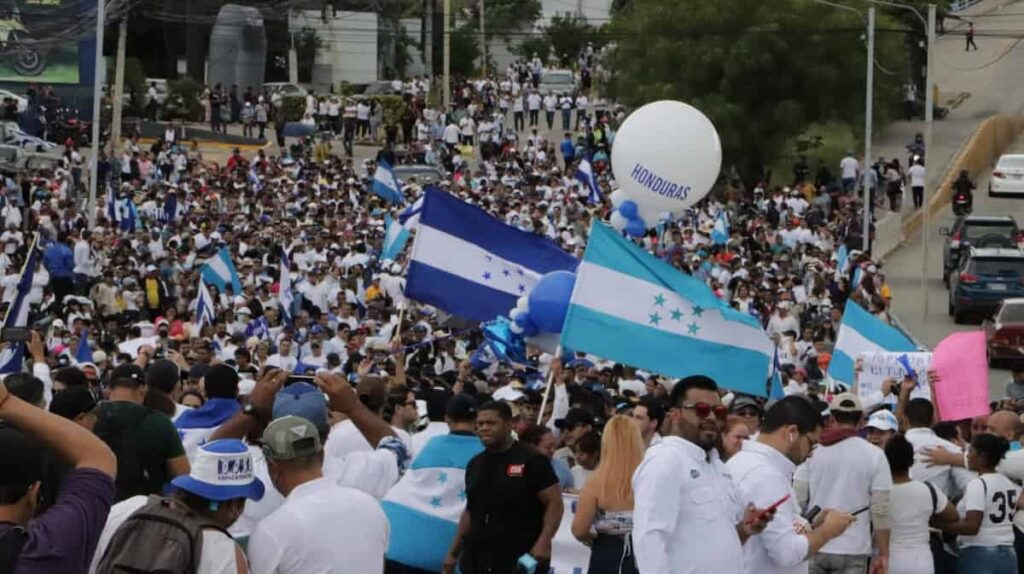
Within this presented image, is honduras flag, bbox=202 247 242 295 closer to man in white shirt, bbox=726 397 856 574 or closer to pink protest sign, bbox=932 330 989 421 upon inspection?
pink protest sign, bbox=932 330 989 421


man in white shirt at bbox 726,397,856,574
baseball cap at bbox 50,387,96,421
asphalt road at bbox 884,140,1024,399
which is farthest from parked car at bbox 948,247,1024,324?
baseball cap at bbox 50,387,96,421

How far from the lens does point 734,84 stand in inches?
1986

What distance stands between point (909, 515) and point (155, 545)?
15.0 ft

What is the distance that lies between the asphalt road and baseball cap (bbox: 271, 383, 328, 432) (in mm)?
20414

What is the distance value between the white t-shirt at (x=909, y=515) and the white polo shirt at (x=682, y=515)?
7.33ft

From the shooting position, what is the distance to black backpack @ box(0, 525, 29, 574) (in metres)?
5.48

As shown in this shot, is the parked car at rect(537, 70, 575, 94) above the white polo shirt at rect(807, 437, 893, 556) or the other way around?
above

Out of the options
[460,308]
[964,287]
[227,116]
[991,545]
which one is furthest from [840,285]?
[227,116]

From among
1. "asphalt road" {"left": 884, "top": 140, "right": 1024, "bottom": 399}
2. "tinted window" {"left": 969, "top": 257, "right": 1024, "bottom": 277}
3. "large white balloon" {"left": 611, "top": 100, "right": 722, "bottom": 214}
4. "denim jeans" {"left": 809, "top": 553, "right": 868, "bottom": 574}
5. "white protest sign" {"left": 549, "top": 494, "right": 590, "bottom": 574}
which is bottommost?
"asphalt road" {"left": 884, "top": 140, "right": 1024, "bottom": 399}

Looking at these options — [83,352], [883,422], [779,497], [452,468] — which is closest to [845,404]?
[883,422]

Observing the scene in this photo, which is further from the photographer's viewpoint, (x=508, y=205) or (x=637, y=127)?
(x=508, y=205)

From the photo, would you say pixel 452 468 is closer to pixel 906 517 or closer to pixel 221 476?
pixel 906 517

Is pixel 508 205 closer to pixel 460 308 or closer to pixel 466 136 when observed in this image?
pixel 466 136

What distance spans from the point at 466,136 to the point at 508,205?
1638 centimetres
